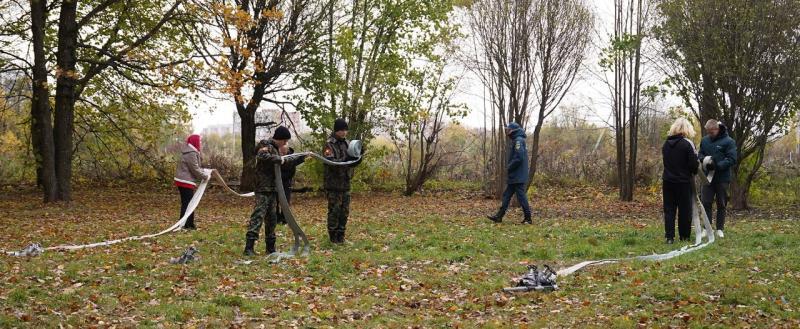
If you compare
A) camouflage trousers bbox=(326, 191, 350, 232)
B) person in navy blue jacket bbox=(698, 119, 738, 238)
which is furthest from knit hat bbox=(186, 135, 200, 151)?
person in navy blue jacket bbox=(698, 119, 738, 238)

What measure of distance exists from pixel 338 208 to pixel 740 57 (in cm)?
957

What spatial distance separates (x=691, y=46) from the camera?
15.4 meters

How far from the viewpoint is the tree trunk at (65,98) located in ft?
56.8

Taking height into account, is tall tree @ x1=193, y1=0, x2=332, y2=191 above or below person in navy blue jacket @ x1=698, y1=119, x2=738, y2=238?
above

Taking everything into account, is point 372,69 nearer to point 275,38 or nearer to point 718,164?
point 275,38

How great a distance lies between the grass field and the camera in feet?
20.1

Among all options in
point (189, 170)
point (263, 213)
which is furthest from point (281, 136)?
point (189, 170)

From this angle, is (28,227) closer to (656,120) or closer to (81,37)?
(81,37)

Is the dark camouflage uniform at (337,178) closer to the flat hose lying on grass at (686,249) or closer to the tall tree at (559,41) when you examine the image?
the flat hose lying on grass at (686,249)

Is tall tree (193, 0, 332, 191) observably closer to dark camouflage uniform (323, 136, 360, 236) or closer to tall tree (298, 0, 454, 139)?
tall tree (298, 0, 454, 139)

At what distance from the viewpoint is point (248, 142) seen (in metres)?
22.2

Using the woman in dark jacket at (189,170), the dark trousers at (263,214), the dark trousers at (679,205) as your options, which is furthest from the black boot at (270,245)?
the dark trousers at (679,205)

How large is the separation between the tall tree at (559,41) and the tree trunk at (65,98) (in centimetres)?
1131

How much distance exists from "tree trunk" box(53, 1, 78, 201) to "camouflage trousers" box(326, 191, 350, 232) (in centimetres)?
985
